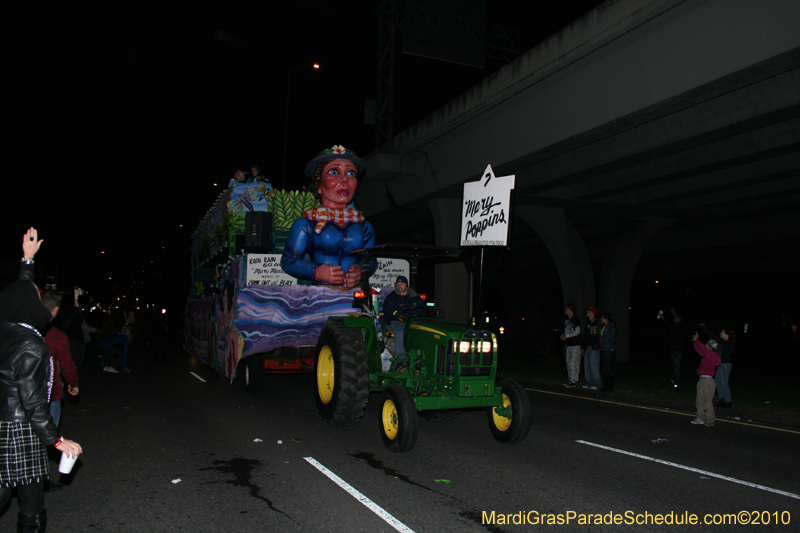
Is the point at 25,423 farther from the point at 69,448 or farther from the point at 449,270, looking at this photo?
the point at 449,270

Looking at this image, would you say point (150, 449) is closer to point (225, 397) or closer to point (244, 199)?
point (225, 397)

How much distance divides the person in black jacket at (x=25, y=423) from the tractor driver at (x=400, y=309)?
15.4ft

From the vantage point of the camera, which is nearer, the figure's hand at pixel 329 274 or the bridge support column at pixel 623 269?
the figure's hand at pixel 329 274

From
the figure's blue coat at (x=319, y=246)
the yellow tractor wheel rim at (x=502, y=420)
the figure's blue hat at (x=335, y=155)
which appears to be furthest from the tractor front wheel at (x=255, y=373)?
the yellow tractor wheel rim at (x=502, y=420)

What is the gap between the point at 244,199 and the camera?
12164 mm

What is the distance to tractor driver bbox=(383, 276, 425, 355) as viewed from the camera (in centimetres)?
773

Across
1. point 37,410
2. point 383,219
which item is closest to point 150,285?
point 383,219

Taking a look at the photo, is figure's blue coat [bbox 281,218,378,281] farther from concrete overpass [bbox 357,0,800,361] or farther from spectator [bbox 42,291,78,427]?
concrete overpass [bbox 357,0,800,361]

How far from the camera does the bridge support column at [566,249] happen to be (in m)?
22.9

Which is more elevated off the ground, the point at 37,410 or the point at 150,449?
the point at 37,410

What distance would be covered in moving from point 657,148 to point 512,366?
894cm

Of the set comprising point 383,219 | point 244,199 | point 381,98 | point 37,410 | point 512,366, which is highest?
point 381,98

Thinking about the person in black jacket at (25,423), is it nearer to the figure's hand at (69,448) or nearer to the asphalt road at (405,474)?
the figure's hand at (69,448)

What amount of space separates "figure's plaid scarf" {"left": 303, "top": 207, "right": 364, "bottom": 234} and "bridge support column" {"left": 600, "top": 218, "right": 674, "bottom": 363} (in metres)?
16.5
